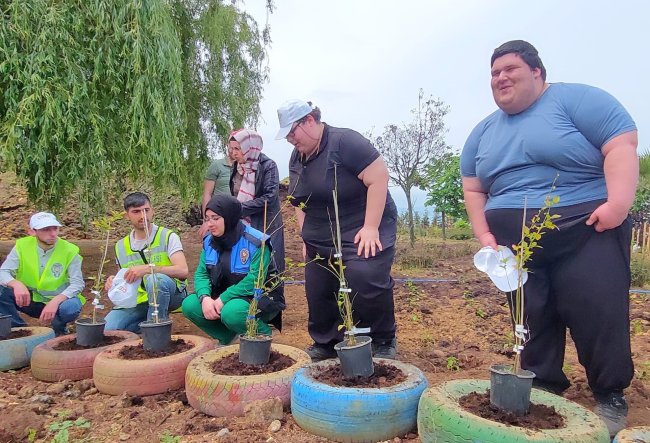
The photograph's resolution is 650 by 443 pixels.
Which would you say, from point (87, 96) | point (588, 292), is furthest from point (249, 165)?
point (588, 292)

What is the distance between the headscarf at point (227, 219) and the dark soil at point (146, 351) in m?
0.66

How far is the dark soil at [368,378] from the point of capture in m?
2.30

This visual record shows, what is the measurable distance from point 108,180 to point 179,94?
1.34 metres

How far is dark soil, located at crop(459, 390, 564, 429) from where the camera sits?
1.87m

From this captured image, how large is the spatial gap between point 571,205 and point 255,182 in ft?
8.86

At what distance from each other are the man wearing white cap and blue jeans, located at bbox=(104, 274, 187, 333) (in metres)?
0.47

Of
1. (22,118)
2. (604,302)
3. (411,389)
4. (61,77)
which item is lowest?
(411,389)

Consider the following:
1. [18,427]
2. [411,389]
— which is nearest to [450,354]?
[411,389]

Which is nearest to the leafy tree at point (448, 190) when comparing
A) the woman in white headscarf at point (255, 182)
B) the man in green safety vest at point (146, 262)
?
the woman in white headscarf at point (255, 182)

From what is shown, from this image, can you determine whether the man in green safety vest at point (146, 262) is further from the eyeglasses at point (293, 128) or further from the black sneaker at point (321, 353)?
the eyeglasses at point (293, 128)

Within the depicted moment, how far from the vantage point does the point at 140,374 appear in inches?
112

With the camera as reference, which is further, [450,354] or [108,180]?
[108,180]

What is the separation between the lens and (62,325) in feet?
14.0

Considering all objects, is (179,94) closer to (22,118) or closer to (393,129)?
(22,118)
